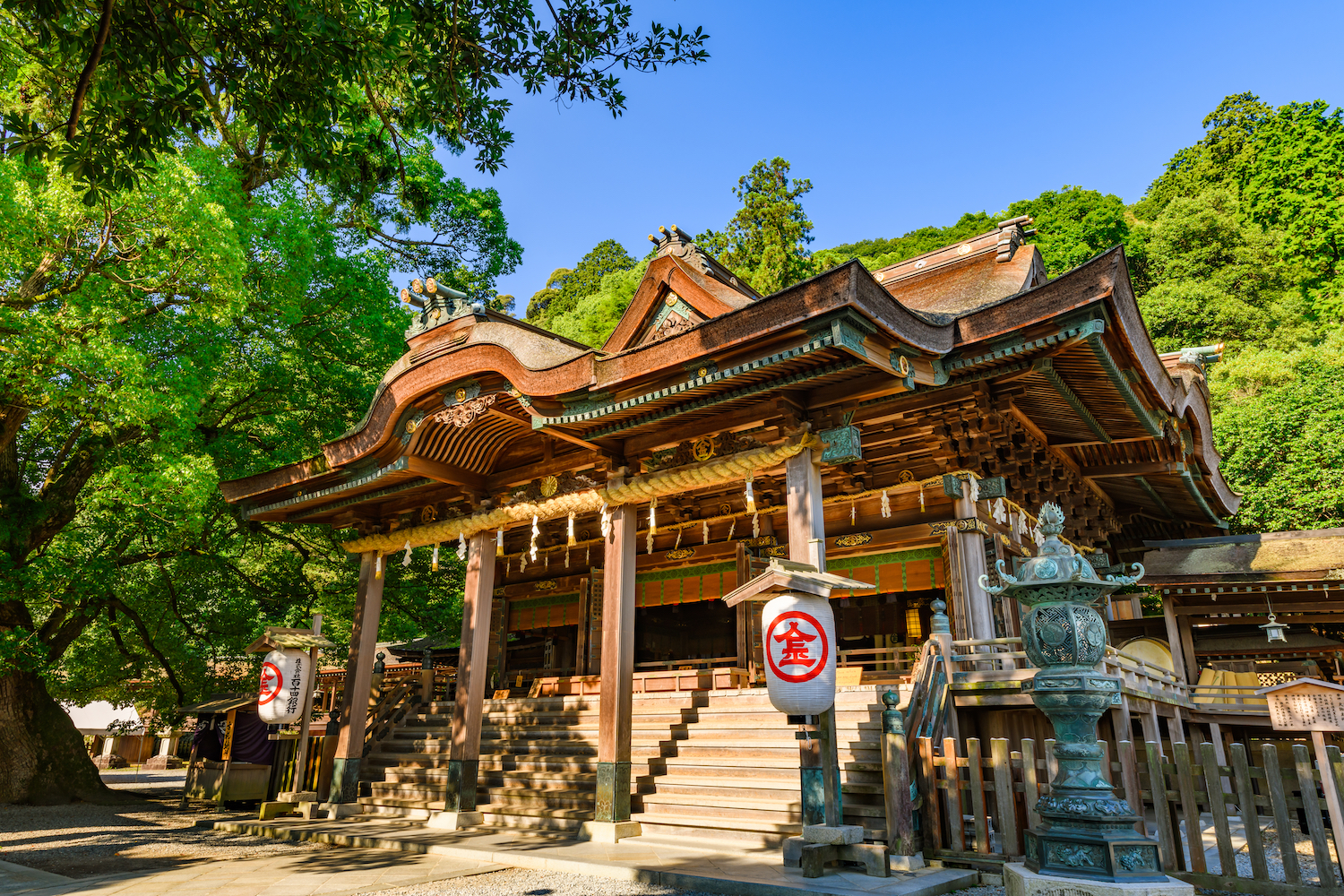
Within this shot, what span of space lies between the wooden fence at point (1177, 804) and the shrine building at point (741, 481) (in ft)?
1.88

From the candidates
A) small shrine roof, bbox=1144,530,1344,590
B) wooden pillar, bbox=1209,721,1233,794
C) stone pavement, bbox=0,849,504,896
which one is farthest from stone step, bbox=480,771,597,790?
small shrine roof, bbox=1144,530,1344,590

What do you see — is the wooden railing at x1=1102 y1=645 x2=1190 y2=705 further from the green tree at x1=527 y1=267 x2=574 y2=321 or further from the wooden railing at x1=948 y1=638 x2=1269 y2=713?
the green tree at x1=527 y1=267 x2=574 y2=321

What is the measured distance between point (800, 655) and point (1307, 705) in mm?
6671

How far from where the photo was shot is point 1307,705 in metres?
8.77

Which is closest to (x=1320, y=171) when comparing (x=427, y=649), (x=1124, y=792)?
(x=1124, y=792)

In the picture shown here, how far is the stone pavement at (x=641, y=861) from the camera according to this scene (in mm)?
5664

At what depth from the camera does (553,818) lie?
9.01 m

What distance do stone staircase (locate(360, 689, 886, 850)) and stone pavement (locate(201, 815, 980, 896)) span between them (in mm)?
422

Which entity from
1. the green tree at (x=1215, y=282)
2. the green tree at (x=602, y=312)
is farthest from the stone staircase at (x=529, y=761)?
the green tree at (x=1215, y=282)

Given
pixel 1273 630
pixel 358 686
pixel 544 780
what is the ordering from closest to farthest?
pixel 544 780 < pixel 358 686 < pixel 1273 630

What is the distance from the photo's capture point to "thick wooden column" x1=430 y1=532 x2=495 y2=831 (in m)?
9.62

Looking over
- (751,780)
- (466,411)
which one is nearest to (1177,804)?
(751,780)

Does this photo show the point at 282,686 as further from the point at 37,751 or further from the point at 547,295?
the point at 547,295

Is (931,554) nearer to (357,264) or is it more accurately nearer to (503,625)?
(503,625)
